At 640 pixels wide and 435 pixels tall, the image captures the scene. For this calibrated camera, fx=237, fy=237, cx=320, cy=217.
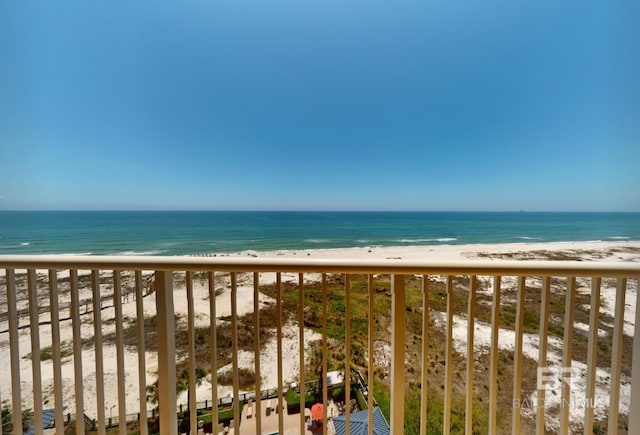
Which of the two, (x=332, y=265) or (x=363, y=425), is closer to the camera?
(x=332, y=265)

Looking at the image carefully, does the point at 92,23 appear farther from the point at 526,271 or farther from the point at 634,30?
the point at 634,30

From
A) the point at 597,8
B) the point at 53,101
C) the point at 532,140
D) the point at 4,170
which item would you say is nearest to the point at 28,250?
the point at 4,170

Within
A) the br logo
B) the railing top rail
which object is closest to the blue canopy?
the br logo

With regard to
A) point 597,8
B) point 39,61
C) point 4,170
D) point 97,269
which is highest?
point 597,8

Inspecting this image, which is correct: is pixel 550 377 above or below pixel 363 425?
above

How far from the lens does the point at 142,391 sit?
1032 millimetres

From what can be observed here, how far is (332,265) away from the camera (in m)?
0.92

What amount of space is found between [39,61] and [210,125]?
134 inches

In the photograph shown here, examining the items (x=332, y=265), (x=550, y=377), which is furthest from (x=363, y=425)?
(x=332, y=265)

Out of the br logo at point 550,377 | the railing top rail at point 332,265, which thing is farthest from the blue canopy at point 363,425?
the railing top rail at point 332,265

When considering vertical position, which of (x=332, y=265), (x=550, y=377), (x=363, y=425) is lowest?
(x=363, y=425)

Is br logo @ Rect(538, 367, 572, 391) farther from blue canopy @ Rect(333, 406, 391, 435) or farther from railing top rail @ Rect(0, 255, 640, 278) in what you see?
blue canopy @ Rect(333, 406, 391, 435)

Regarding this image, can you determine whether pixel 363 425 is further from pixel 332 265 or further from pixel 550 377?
pixel 332 265

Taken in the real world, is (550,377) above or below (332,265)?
below
